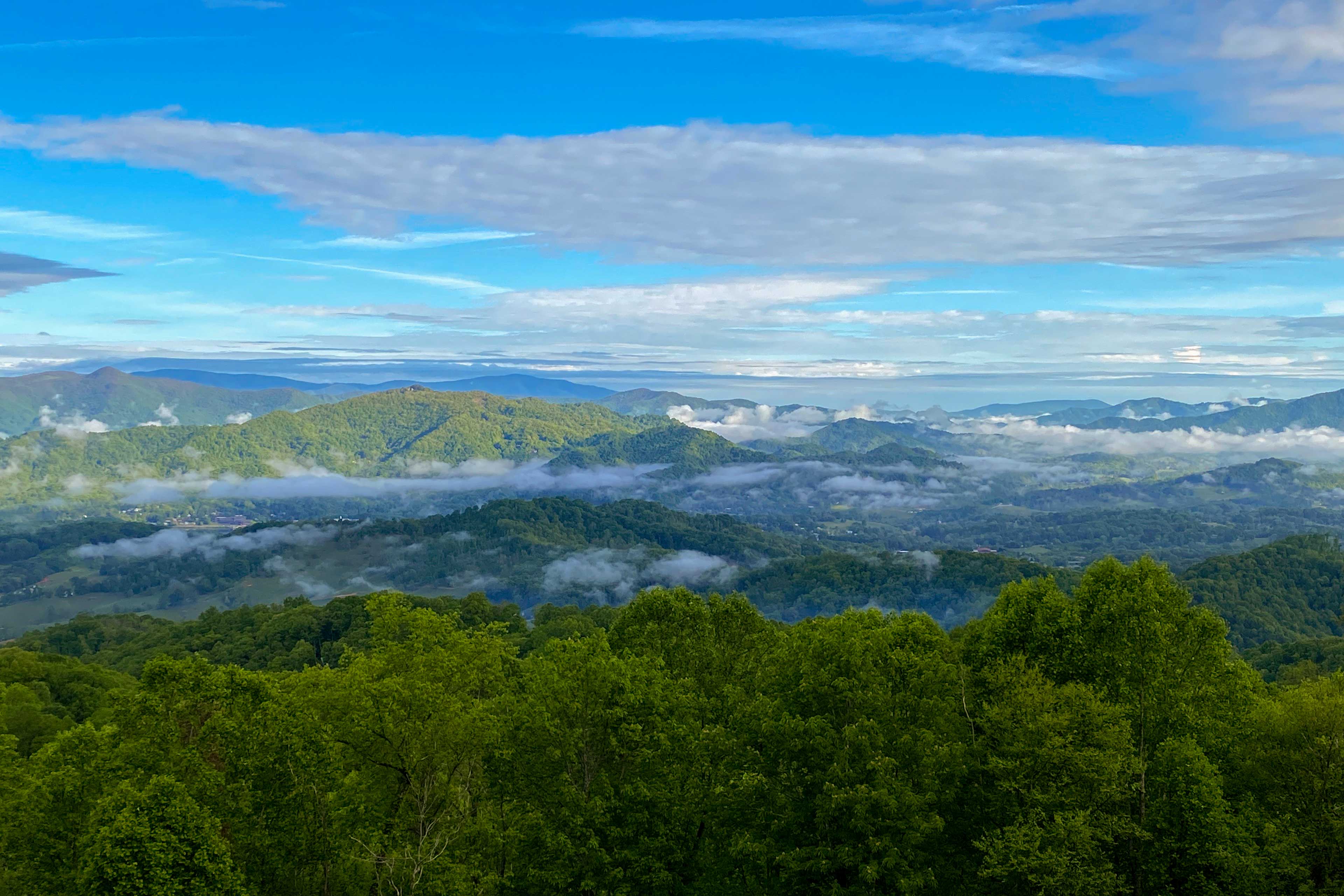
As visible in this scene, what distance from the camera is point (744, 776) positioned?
35562 millimetres

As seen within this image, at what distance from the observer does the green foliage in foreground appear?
107 ft

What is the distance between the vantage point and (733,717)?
43.0 metres

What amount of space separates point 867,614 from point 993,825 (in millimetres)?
17937

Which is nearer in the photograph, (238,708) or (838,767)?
(838,767)

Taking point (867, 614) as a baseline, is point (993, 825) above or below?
below

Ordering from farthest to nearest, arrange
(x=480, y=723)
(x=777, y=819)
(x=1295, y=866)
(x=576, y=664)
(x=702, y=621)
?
1. (x=702, y=621)
2. (x=576, y=664)
3. (x=480, y=723)
4. (x=777, y=819)
5. (x=1295, y=866)

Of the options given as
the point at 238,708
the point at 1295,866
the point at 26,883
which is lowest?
the point at 26,883

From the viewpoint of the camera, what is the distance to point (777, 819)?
119 ft

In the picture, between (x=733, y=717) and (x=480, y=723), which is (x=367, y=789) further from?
(x=733, y=717)

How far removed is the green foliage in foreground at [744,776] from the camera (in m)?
32.7

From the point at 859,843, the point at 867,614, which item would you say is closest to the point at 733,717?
the point at 859,843

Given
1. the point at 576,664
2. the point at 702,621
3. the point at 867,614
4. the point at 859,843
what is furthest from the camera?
the point at 702,621

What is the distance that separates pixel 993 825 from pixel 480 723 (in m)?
22.5

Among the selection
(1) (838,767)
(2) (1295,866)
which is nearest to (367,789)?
(1) (838,767)
